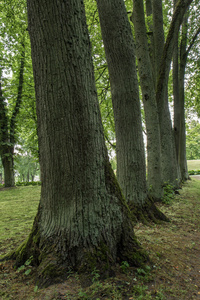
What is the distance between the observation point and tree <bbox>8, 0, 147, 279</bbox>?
2451 millimetres

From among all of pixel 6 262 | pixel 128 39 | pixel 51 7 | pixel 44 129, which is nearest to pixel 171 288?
pixel 6 262

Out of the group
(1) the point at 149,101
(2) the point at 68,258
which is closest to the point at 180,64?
(1) the point at 149,101

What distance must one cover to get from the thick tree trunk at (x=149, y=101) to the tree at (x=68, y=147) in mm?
4295

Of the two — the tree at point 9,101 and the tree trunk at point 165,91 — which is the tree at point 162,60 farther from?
the tree at point 9,101

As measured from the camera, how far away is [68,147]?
249cm

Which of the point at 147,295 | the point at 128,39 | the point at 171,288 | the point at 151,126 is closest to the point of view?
the point at 147,295

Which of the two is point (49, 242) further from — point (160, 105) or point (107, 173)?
point (160, 105)

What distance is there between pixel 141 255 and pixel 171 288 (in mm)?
507

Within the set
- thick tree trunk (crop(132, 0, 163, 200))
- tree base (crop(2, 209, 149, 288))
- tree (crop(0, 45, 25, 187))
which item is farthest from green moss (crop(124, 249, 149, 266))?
tree (crop(0, 45, 25, 187))

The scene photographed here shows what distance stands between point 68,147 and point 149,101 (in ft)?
16.1

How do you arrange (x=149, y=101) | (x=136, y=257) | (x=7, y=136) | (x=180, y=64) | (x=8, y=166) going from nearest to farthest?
(x=136, y=257), (x=149, y=101), (x=180, y=64), (x=7, y=136), (x=8, y=166)

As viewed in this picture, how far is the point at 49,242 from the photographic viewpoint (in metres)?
2.54

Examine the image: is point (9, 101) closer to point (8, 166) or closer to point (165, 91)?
point (8, 166)

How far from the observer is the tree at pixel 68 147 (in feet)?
8.04
